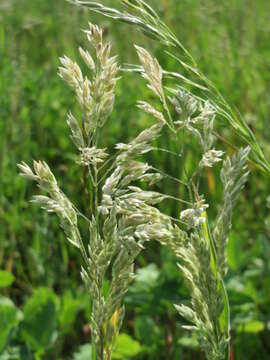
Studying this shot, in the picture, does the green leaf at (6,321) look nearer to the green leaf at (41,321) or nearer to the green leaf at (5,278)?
the green leaf at (41,321)

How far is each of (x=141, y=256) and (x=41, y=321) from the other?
749mm

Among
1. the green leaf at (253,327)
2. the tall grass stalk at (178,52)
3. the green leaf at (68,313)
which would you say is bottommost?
the green leaf at (68,313)

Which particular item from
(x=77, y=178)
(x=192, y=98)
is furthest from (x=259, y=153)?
(x=77, y=178)

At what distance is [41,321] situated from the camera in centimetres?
181

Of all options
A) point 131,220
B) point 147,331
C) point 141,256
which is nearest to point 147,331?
point 147,331

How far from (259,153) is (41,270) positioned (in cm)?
146

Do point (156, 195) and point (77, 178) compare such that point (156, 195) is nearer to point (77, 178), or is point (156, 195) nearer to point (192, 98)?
point (192, 98)

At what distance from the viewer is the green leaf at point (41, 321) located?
5.87 ft

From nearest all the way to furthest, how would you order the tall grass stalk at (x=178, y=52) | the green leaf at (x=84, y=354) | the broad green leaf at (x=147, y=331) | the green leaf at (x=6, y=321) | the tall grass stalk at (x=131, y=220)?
the tall grass stalk at (x=131, y=220)
the tall grass stalk at (x=178, y=52)
the green leaf at (x=6, y=321)
the green leaf at (x=84, y=354)
the broad green leaf at (x=147, y=331)

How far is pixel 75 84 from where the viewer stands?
Result: 37.4 inches

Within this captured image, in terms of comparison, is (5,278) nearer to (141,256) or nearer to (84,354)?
(84,354)

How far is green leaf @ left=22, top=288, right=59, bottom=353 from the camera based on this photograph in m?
1.79

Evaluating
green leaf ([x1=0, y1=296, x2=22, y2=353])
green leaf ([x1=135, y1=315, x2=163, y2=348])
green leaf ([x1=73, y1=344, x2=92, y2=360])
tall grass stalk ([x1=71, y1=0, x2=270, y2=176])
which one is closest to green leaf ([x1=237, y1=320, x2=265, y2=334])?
green leaf ([x1=135, y1=315, x2=163, y2=348])

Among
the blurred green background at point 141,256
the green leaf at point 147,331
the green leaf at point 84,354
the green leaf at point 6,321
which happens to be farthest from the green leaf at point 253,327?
the green leaf at point 6,321
